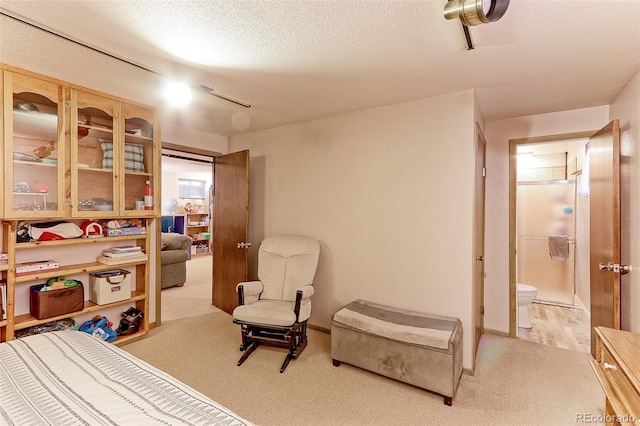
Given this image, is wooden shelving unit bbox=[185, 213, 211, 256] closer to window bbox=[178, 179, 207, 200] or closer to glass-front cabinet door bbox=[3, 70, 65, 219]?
window bbox=[178, 179, 207, 200]

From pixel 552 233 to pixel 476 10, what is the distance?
4814 mm

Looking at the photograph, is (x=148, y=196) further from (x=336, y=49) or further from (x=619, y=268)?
(x=619, y=268)

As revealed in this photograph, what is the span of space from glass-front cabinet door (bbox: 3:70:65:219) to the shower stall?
5701 millimetres

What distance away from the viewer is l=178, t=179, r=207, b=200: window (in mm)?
9148

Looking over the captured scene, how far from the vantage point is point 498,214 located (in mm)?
3410

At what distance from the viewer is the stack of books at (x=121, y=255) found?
2.92 meters

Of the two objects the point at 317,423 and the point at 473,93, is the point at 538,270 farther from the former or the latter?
the point at 317,423

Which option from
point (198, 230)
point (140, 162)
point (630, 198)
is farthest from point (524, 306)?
point (198, 230)

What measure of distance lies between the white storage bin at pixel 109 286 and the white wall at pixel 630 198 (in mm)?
4450

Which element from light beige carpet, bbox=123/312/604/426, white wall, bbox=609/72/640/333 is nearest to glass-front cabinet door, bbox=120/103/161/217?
light beige carpet, bbox=123/312/604/426

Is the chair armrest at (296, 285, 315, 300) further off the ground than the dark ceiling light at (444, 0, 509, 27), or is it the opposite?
the dark ceiling light at (444, 0, 509, 27)

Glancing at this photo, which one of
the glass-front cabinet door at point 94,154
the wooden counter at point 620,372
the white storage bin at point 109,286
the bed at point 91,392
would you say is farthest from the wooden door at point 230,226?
the wooden counter at point 620,372

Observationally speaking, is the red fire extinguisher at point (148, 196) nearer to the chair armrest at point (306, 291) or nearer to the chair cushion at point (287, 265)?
the chair cushion at point (287, 265)

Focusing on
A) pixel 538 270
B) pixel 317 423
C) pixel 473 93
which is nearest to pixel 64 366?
pixel 317 423
